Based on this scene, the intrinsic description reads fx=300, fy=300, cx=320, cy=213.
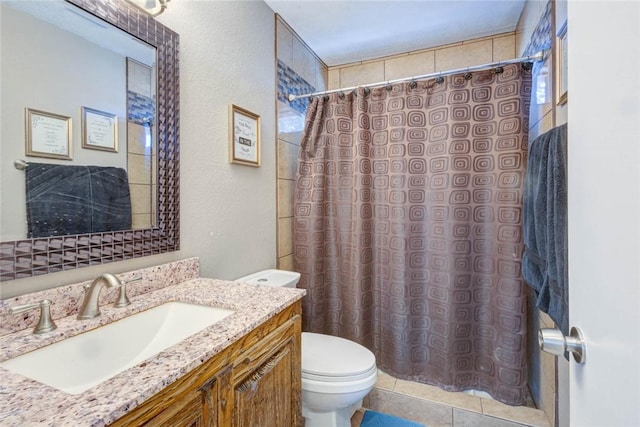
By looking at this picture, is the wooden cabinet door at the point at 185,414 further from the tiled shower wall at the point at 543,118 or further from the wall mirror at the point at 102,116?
the tiled shower wall at the point at 543,118

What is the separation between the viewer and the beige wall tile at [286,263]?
200cm

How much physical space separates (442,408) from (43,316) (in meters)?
1.82

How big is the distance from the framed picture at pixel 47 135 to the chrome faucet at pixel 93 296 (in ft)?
1.25

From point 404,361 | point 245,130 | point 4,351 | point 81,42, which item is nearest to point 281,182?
point 245,130

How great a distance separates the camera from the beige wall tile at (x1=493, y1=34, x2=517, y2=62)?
6.94 ft

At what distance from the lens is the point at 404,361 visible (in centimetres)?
189

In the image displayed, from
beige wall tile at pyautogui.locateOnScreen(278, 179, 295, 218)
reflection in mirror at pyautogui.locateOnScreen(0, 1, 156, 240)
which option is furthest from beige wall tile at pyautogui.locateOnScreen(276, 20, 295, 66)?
reflection in mirror at pyautogui.locateOnScreen(0, 1, 156, 240)

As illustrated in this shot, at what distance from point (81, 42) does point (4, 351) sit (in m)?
0.89

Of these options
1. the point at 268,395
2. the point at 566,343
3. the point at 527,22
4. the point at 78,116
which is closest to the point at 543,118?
the point at 527,22

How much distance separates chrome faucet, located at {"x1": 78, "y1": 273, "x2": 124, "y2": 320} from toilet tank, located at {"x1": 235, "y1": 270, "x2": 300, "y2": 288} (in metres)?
0.76

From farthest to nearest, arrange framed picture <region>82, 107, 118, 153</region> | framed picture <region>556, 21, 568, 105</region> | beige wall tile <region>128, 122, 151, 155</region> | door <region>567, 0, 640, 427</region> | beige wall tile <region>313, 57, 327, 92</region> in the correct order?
beige wall tile <region>313, 57, 327, 92</region>
framed picture <region>556, 21, 568, 105</region>
beige wall tile <region>128, 122, 151, 155</region>
framed picture <region>82, 107, 118, 153</region>
door <region>567, 0, 640, 427</region>

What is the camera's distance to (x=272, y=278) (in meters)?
1.73

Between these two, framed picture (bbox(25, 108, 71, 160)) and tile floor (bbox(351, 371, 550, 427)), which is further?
tile floor (bbox(351, 371, 550, 427))

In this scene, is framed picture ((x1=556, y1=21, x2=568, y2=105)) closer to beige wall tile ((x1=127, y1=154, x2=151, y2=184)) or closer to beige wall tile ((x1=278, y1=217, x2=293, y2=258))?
beige wall tile ((x1=278, y1=217, x2=293, y2=258))
